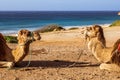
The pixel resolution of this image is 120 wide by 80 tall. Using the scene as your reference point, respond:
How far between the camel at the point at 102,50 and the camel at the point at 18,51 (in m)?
1.77

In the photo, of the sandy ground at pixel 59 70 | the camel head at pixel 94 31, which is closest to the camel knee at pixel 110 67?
the sandy ground at pixel 59 70

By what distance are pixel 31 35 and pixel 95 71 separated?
2064 mm

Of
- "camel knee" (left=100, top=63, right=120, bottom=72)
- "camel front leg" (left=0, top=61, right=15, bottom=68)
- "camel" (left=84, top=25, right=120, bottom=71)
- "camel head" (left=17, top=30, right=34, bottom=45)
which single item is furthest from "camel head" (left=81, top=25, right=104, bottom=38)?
"camel front leg" (left=0, top=61, right=15, bottom=68)

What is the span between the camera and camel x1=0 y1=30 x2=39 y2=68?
1305 centimetres

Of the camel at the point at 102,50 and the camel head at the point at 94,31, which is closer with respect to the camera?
the camel at the point at 102,50

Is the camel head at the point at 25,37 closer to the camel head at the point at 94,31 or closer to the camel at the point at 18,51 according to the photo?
the camel at the point at 18,51

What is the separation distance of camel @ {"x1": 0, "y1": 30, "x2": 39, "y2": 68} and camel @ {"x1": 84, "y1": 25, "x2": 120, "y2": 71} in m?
1.77

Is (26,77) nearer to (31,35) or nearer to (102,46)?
(31,35)

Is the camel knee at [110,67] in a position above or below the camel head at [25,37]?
below

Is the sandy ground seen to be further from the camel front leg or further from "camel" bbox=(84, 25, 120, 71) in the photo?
"camel" bbox=(84, 25, 120, 71)

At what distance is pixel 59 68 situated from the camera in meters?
13.5

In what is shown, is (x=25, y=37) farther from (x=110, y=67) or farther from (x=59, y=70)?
(x=110, y=67)

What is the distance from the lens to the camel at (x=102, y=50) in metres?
12.7

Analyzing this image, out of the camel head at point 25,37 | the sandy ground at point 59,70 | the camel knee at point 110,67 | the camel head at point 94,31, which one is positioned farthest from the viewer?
the camel head at point 94,31
